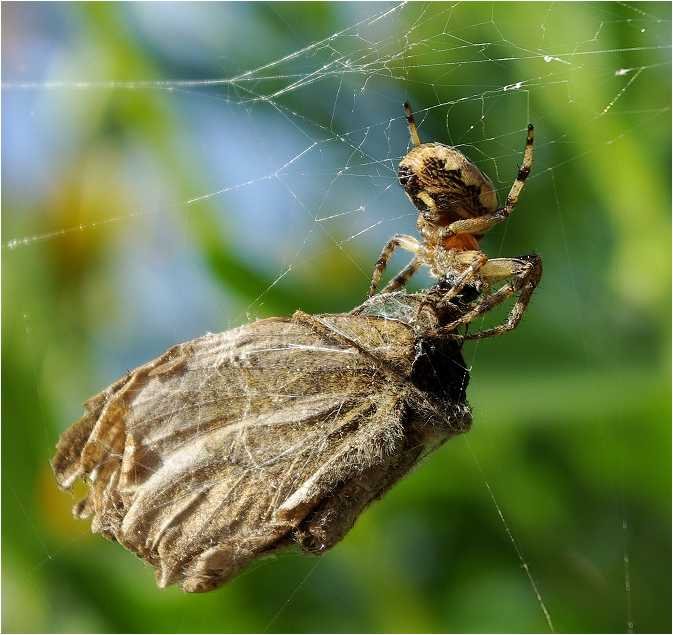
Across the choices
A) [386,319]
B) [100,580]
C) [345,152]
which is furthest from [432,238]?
[100,580]

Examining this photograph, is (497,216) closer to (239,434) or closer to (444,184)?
(444,184)

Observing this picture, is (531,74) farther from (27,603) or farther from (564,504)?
(27,603)

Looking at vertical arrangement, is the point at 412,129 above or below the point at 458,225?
above

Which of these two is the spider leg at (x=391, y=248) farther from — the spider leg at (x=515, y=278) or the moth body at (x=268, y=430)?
the moth body at (x=268, y=430)

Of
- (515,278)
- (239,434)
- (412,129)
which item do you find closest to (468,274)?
(515,278)

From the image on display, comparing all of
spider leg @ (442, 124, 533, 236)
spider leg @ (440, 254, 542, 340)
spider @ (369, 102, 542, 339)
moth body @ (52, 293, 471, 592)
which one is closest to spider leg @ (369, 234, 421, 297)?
spider @ (369, 102, 542, 339)

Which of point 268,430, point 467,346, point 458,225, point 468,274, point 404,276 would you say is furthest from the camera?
point 467,346
